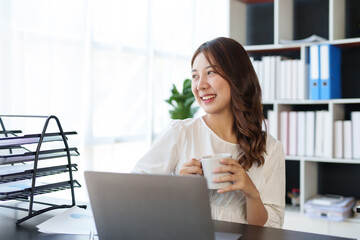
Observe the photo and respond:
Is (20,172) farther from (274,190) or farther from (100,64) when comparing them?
(100,64)

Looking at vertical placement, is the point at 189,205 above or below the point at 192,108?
below

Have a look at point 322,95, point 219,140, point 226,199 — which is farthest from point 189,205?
point 322,95

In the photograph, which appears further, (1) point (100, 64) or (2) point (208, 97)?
(1) point (100, 64)

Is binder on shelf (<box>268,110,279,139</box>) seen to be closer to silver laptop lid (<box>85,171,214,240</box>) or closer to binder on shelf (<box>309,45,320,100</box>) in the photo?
binder on shelf (<box>309,45,320,100</box>)

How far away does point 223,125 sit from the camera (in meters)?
1.62

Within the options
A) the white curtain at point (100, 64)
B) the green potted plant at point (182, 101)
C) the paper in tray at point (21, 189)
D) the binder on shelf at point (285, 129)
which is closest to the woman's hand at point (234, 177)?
the paper in tray at point (21, 189)

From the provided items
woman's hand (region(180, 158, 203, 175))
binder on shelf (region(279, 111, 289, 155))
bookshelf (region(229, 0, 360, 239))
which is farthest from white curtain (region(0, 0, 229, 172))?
woman's hand (region(180, 158, 203, 175))

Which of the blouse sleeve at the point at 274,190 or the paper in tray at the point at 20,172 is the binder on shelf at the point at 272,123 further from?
the paper in tray at the point at 20,172

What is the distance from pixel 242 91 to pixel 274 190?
1.17 ft

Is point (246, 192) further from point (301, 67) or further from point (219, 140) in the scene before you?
point (301, 67)

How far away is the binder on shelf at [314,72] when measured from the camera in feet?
9.68

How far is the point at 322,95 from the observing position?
2.95 meters

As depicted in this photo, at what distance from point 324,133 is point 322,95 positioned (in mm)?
262

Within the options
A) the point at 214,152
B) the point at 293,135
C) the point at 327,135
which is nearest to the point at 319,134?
the point at 327,135
